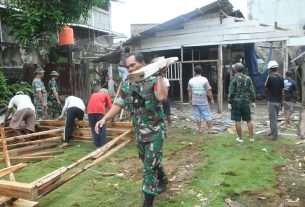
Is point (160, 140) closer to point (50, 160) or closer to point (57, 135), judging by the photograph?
point (50, 160)

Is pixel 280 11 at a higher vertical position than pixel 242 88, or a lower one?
higher

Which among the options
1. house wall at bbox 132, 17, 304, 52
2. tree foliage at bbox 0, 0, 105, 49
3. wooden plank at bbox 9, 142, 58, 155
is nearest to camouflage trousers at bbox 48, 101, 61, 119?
tree foliage at bbox 0, 0, 105, 49

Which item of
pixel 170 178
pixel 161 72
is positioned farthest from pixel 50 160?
pixel 161 72

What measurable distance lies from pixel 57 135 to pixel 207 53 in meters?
10.1

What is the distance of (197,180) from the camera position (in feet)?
18.2

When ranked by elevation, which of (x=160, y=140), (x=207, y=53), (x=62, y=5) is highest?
(x=62, y=5)

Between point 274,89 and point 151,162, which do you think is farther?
point 274,89

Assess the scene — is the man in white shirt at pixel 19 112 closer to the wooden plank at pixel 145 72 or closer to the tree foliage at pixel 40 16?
the tree foliage at pixel 40 16

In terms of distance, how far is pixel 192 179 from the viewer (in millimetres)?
5598

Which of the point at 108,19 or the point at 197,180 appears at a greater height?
the point at 108,19

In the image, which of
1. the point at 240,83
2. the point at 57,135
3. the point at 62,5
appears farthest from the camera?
the point at 62,5

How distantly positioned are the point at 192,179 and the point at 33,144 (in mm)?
4388

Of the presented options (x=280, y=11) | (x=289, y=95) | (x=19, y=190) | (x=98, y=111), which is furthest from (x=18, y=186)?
(x=280, y=11)

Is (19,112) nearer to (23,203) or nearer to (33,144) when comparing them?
(33,144)
